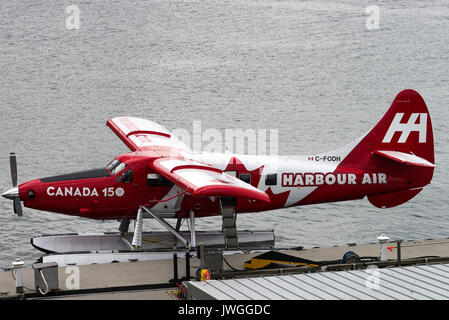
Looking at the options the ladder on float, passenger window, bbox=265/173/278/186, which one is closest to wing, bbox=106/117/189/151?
passenger window, bbox=265/173/278/186

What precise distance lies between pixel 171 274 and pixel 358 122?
3407 cm

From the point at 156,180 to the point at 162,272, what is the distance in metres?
2.99

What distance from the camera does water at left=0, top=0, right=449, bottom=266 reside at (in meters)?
35.4

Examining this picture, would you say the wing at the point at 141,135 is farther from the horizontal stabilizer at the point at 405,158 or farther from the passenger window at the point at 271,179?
the horizontal stabilizer at the point at 405,158

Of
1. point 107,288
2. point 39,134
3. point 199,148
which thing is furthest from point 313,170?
point 39,134

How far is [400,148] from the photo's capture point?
25.3 m

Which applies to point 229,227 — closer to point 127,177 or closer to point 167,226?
point 167,226

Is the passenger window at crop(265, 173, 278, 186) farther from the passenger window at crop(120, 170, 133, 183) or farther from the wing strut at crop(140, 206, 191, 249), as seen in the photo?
the passenger window at crop(120, 170, 133, 183)

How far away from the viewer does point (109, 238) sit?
945 inches

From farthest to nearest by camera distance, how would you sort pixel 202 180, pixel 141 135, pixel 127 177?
pixel 141 135
pixel 127 177
pixel 202 180

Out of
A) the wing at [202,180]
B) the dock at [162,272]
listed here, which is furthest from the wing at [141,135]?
the dock at [162,272]

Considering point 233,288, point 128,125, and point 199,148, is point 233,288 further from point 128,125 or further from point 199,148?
point 199,148

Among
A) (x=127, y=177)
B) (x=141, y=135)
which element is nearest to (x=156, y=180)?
(x=127, y=177)

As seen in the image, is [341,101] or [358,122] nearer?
[358,122]
